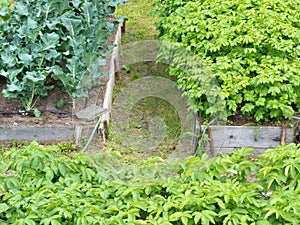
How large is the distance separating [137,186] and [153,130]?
4.22ft

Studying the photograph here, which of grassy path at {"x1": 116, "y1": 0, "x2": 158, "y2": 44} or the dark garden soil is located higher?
grassy path at {"x1": 116, "y1": 0, "x2": 158, "y2": 44}


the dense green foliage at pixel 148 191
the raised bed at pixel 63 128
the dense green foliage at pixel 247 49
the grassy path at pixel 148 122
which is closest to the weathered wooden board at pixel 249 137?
the dense green foliage at pixel 247 49

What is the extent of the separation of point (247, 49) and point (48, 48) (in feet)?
6.23

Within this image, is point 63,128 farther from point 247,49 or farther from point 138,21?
point 138,21

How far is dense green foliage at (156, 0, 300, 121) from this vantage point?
193 inches

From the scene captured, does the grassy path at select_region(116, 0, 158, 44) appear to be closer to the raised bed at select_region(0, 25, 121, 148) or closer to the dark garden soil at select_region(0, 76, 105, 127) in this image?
the dark garden soil at select_region(0, 76, 105, 127)

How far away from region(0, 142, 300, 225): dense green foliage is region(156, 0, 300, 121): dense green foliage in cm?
139

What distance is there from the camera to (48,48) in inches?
214

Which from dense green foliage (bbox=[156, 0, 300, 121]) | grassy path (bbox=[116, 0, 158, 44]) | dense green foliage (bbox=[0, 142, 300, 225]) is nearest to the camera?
dense green foliage (bbox=[0, 142, 300, 225])

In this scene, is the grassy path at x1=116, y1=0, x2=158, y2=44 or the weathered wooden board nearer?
the weathered wooden board

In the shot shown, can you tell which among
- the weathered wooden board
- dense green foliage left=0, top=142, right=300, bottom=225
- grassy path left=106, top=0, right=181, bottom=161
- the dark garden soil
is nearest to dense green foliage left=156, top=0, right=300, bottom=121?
the weathered wooden board

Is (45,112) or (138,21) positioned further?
(138,21)

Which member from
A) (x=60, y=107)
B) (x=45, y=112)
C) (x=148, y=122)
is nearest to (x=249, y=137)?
(x=148, y=122)

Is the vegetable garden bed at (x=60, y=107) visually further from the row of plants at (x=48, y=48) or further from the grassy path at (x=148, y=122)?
the grassy path at (x=148, y=122)
